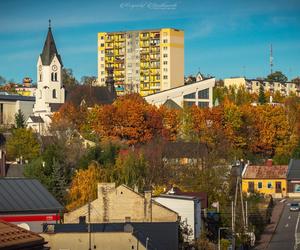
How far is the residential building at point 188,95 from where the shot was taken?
117m

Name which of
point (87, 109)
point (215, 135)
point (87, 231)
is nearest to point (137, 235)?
point (87, 231)

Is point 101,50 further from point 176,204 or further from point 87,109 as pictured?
point 176,204

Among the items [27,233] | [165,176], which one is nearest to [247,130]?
[165,176]

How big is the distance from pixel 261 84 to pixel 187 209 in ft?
450

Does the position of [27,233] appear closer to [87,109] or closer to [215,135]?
[215,135]

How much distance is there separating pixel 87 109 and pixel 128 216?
2616 inches

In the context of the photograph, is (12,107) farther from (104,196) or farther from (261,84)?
(104,196)

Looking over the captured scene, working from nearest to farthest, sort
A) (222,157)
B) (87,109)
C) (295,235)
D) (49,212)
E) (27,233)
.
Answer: (27,233) → (49,212) → (295,235) → (222,157) → (87,109)

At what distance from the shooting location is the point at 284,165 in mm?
84062

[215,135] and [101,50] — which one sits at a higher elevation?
[101,50]

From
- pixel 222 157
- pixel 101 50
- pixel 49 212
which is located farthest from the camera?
pixel 101 50

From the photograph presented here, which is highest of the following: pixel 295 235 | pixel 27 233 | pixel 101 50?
pixel 101 50

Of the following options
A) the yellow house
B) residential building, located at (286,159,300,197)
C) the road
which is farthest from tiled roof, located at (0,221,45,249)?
residential building, located at (286,159,300,197)

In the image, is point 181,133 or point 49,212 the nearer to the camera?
point 49,212
